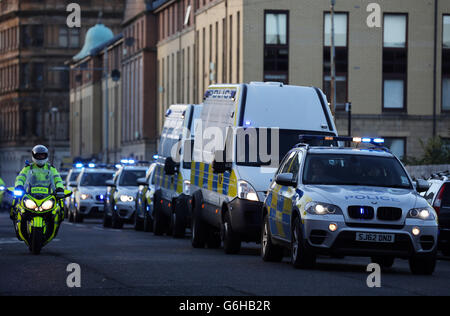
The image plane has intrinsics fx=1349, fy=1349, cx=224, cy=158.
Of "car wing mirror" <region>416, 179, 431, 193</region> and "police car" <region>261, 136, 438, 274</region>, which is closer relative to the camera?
"police car" <region>261, 136, 438, 274</region>

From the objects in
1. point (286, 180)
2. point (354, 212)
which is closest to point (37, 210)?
point (286, 180)

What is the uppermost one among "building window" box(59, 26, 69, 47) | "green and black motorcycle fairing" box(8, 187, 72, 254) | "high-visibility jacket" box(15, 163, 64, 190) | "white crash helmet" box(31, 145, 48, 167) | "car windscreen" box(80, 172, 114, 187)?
"building window" box(59, 26, 69, 47)

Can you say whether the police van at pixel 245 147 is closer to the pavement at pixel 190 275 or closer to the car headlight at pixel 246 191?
the car headlight at pixel 246 191

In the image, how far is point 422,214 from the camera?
650 inches

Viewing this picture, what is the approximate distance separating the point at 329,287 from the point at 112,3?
436 ft

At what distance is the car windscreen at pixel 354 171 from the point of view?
679 inches

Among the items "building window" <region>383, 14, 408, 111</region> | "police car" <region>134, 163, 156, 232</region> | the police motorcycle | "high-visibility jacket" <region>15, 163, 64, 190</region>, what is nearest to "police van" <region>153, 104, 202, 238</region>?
"police car" <region>134, 163, 156, 232</region>

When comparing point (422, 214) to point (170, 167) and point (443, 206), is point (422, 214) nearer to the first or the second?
point (443, 206)

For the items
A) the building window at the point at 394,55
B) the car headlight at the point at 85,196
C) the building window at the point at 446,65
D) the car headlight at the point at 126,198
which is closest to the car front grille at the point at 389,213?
the car headlight at the point at 126,198

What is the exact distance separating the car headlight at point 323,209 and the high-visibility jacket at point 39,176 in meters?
5.77

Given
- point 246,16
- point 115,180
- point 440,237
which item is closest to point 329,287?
point 440,237

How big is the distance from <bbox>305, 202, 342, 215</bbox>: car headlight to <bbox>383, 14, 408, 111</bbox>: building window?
4931cm

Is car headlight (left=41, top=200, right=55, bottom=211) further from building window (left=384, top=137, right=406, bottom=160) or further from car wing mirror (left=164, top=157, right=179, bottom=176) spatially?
building window (left=384, top=137, right=406, bottom=160)

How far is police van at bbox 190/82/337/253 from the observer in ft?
67.0
